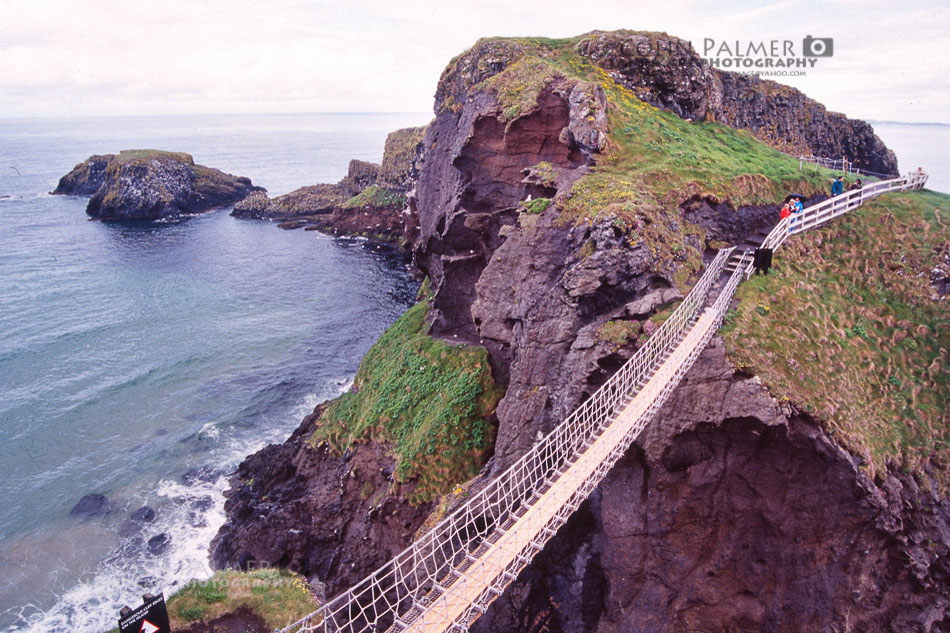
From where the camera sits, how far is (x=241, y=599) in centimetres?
1928

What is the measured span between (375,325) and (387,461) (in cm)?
2480

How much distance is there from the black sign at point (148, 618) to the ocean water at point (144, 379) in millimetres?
16201

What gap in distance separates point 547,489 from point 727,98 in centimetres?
4101

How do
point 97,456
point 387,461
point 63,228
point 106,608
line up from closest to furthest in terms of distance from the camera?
point 106,608 < point 387,461 < point 97,456 < point 63,228

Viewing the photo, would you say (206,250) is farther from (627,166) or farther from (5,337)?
(627,166)

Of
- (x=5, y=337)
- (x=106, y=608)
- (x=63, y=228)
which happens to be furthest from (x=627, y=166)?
(x=63, y=228)

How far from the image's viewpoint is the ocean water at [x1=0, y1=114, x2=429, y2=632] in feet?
84.1

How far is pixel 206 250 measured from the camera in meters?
74.9

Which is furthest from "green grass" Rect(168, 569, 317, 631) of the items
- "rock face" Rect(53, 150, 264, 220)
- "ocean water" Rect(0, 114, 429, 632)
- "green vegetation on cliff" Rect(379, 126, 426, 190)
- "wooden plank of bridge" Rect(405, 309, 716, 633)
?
"rock face" Rect(53, 150, 264, 220)

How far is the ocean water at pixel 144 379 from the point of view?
25.6 meters

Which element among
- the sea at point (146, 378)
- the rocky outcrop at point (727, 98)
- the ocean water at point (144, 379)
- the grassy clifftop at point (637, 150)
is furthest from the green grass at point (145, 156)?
the rocky outcrop at point (727, 98)

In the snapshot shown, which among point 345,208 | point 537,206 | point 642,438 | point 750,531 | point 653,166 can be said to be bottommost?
point 750,531

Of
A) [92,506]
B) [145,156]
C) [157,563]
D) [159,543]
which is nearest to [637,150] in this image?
[157,563]

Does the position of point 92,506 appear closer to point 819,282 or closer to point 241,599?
point 241,599
